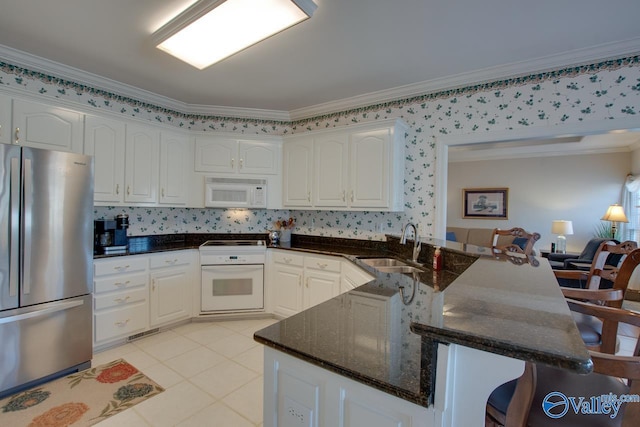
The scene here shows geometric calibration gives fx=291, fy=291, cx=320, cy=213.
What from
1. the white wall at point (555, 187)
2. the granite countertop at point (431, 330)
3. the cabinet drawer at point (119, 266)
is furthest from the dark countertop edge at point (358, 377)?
the white wall at point (555, 187)

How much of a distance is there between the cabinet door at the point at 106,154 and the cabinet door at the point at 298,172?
1.81 metres

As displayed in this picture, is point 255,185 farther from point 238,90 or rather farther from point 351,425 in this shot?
point 351,425

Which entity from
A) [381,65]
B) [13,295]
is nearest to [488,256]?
[381,65]

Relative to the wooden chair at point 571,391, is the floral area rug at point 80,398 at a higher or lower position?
lower

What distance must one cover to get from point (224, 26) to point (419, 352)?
231cm

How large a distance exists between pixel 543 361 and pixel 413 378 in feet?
1.14

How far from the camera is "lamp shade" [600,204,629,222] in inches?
199

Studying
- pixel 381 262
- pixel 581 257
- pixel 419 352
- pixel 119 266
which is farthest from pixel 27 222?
pixel 581 257

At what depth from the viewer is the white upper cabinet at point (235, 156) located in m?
3.67

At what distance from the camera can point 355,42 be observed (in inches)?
92.1

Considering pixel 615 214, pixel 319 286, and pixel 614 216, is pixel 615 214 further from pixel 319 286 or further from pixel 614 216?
pixel 319 286

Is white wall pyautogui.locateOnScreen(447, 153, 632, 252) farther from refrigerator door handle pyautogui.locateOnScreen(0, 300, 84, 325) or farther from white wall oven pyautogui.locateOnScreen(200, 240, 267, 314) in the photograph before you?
refrigerator door handle pyautogui.locateOnScreen(0, 300, 84, 325)

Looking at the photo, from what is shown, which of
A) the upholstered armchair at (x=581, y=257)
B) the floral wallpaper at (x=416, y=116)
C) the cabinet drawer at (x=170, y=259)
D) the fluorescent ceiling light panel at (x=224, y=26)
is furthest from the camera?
the upholstered armchair at (x=581, y=257)

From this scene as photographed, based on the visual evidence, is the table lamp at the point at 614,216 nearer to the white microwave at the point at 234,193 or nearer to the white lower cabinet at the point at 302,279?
the white lower cabinet at the point at 302,279
